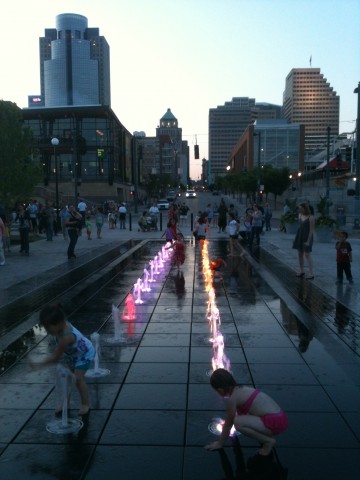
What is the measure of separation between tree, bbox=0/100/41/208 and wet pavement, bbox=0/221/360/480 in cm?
1377

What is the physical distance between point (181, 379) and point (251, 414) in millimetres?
1864

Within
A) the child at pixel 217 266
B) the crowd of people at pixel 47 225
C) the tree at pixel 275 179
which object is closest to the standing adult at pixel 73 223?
the crowd of people at pixel 47 225

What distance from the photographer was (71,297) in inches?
425

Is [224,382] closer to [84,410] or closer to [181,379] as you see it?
[84,410]

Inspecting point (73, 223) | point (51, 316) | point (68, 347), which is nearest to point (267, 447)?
point (68, 347)

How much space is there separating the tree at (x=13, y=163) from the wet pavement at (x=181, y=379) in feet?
45.2

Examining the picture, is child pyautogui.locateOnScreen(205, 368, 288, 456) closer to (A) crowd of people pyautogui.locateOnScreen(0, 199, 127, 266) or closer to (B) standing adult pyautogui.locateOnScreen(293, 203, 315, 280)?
(B) standing adult pyautogui.locateOnScreen(293, 203, 315, 280)

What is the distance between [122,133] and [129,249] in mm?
68459

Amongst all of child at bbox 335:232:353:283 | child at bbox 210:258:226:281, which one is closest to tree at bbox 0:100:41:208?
child at bbox 210:258:226:281

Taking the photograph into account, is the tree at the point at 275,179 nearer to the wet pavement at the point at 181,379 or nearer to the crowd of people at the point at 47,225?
the crowd of people at the point at 47,225

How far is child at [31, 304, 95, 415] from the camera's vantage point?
448 cm

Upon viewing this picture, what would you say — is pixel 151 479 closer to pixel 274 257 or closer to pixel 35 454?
pixel 35 454

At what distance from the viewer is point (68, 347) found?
4773 millimetres

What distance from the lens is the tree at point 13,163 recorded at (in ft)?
82.7
